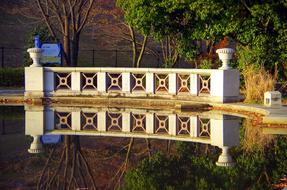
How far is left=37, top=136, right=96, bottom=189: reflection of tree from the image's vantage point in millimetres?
12341

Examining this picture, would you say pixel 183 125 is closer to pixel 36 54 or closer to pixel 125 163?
pixel 125 163

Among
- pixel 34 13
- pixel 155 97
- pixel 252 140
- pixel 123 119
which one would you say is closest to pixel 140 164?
pixel 252 140

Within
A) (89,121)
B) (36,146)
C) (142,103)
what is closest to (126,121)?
(89,121)

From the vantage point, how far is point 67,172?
1362 cm

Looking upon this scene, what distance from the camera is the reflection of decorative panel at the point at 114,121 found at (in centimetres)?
2111

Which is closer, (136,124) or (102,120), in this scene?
(136,124)

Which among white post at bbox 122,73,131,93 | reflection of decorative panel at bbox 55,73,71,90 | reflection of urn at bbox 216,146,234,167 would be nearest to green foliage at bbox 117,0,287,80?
white post at bbox 122,73,131,93

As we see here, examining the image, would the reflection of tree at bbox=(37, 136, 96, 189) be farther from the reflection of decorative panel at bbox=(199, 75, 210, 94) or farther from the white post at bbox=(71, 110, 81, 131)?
the reflection of decorative panel at bbox=(199, 75, 210, 94)

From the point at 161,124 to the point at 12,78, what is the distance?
18562 mm

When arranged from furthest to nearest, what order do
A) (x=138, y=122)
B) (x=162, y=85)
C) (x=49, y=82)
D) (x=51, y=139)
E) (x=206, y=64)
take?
1. (x=206, y=64)
2. (x=49, y=82)
3. (x=162, y=85)
4. (x=138, y=122)
5. (x=51, y=139)

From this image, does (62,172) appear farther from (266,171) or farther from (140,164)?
(266,171)

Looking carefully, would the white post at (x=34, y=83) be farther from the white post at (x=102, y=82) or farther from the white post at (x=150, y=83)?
the white post at (x=150, y=83)

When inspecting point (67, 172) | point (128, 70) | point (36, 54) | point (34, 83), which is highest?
point (36, 54)

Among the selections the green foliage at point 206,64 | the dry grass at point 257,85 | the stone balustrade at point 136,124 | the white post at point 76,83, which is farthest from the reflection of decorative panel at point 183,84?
the white post at point 76,83
